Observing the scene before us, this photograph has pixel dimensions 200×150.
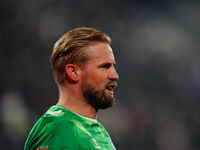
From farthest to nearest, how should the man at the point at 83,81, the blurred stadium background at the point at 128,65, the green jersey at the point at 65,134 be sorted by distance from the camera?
the blurred stadium background at the point at 128,65 < the man at the point at 83,81 < the green jersey at the point at 65,134

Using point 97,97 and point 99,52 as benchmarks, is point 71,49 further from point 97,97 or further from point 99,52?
point 97,97

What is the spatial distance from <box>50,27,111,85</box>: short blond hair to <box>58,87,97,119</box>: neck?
81mm

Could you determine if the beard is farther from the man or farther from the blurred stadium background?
the blurred stadium background

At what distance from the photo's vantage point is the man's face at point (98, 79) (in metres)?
1.93

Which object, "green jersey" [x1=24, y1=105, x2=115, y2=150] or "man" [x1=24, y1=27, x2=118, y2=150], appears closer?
"green jersey" [x1=24, y1=105, x2=115, y2=150]

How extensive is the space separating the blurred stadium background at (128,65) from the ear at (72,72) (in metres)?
3.97

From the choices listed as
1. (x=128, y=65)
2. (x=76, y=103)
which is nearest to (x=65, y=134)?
(x=76, y=103)

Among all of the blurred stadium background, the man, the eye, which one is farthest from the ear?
the blurred stadium background

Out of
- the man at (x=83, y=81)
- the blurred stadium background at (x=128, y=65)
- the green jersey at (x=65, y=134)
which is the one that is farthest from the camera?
the blurred stadium background at (x=128, y=65)

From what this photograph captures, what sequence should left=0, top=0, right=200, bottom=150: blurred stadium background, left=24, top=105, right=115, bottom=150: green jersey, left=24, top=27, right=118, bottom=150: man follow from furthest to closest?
left=0, top=0, right=200, bottom=150: blurred stadium background < left=24, top=27, right=118, bottom=150: man < left=24, top=105, right=115, bottom=150: green jersey

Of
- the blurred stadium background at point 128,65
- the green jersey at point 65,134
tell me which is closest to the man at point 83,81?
the green jersey at point 65,134

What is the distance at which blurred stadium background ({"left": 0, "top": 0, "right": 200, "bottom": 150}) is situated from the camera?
6.09 meters

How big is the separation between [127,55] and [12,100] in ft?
7.92

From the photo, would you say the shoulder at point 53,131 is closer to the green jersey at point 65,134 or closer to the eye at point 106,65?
the green jersey at point 65,134
